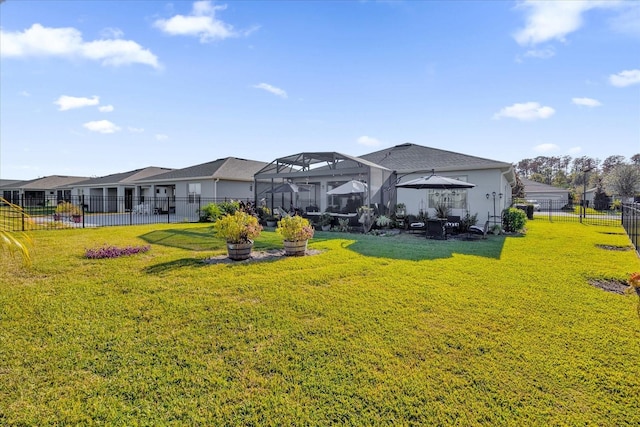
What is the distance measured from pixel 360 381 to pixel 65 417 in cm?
230

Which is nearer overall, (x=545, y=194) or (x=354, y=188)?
(x=354, y=188)

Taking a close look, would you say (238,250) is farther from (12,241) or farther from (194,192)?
(194,192)

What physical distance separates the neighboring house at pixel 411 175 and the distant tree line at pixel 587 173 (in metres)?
33.2

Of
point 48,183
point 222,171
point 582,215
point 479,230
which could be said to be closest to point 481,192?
point 479,230

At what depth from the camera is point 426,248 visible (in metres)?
9.20

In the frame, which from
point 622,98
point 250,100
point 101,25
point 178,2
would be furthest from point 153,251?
point 622,98

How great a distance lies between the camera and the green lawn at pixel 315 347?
2414 mm

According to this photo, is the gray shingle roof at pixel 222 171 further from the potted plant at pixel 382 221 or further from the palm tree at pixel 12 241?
the palm tree at pixel 12 241

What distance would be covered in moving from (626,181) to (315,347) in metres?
48.4

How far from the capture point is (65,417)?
2303 millimetres

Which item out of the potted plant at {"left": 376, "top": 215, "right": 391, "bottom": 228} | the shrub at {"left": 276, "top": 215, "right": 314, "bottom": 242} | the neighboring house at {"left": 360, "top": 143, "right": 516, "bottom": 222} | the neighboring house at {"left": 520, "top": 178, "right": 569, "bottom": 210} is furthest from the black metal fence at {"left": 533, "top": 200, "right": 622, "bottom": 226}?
the shrub at {"left": 276, "top": 215, "right": 314, "bottom": 242}

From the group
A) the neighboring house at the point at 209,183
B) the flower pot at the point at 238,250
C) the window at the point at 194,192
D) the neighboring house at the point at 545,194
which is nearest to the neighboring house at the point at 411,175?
the neighboring house at the point at 209,183

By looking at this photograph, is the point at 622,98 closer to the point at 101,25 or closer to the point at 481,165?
the point at 481,165

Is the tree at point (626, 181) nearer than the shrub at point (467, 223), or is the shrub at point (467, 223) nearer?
the shrub at point (467, 223)
